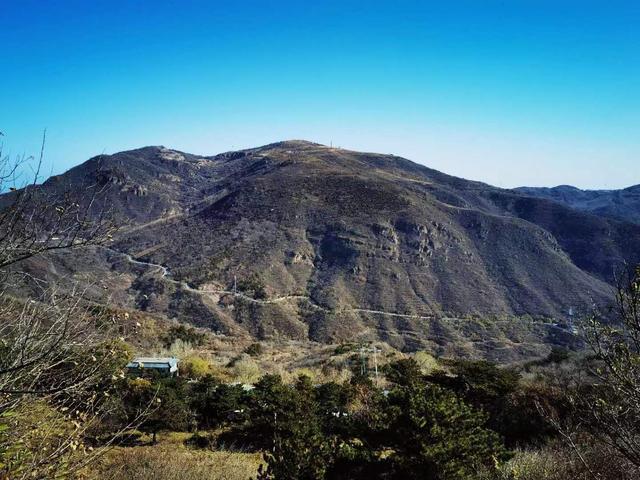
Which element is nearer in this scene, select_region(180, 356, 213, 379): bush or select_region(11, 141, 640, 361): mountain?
select_region(180, 356, 213, 379): bush

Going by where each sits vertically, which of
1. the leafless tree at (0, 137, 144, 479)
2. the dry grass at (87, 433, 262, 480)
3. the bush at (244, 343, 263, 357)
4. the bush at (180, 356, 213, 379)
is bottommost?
the bush at (244, 343, 263, 357)

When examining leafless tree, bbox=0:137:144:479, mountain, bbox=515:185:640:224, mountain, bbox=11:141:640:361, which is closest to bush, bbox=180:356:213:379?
leafless tree, bbox=0:137:144:479

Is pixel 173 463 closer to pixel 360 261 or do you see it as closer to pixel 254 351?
pixel 254 351

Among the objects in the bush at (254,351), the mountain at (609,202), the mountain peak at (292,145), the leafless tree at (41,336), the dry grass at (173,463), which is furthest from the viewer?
the mountain peak at (292,145)

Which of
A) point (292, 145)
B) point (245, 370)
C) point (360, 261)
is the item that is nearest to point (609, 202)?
point (292, 145)

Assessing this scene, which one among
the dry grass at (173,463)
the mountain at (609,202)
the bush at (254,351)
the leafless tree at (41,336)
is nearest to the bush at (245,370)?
the bush at (254,351)

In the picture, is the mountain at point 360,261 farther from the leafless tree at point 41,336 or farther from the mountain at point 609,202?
the mountain at point 609,202

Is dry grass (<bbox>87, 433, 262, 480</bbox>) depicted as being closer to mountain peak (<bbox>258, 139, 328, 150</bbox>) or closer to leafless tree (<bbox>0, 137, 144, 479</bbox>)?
leafless tree (<bbox>0, 137, 144, 479</bbox>)

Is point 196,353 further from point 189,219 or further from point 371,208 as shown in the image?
point 189,219
